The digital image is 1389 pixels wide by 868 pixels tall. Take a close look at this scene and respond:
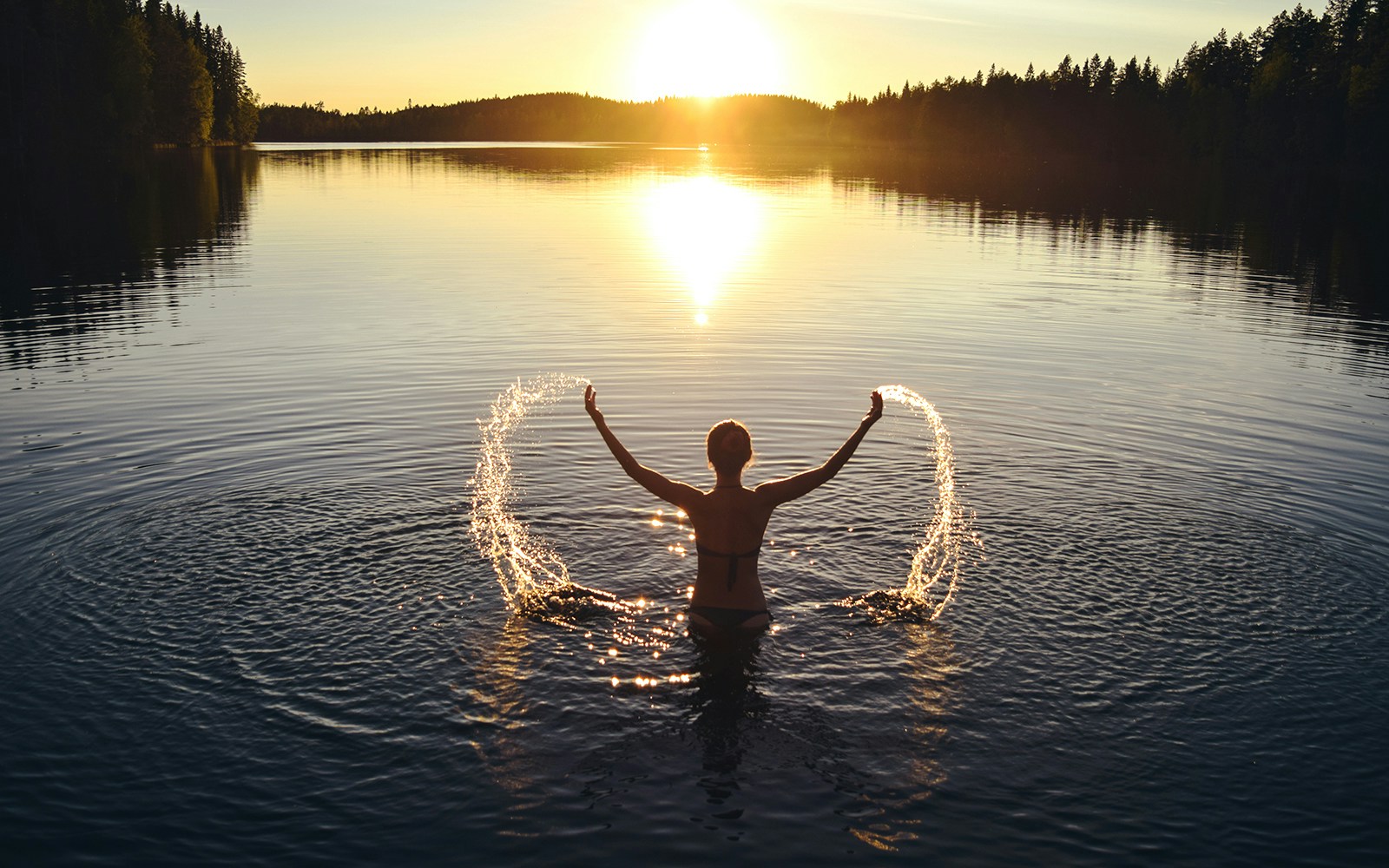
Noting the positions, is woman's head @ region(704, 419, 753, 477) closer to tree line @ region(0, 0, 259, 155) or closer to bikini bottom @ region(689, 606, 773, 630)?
bikini bottom @ region(689, 606, 773, 630)

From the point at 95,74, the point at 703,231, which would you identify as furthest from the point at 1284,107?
the point at 95,74

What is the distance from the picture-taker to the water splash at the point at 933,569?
1225cm

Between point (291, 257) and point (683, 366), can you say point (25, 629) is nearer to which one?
point (683, 366)

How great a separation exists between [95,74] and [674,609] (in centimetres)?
14252

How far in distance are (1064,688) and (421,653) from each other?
6296 mm

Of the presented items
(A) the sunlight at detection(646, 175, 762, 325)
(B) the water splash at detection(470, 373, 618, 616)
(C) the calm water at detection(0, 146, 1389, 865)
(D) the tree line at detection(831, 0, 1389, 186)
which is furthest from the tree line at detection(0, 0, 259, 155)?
(D) the tree line at detection(831, 0, 1389, 186)

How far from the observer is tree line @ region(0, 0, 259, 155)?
359 ft

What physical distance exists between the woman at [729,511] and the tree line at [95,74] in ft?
382

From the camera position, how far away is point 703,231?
201ft

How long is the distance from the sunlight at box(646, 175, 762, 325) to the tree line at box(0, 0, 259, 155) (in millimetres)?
63447

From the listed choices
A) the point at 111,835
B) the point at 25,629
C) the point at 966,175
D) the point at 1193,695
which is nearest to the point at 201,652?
the point at 25,629

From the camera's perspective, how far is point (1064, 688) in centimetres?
1057

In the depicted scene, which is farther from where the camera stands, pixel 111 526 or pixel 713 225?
pixel 713 225

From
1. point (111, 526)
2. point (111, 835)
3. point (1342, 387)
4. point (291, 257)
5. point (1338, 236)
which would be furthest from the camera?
point (1338, 236)
